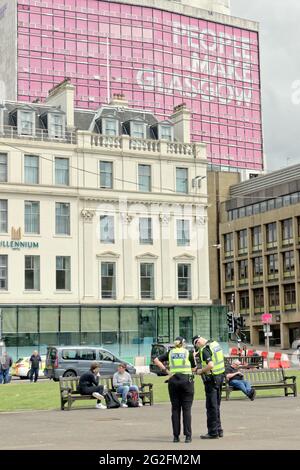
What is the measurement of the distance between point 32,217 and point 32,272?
372 cm

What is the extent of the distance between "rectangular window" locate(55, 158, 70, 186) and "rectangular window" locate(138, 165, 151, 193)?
556 centimetres

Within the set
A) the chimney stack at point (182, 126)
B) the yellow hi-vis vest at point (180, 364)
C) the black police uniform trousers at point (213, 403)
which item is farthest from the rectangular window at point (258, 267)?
the yellow hi-vis vest at point (180, 364)

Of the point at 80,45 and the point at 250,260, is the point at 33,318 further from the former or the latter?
the point at 80,45

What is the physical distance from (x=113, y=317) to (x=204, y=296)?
302 inches

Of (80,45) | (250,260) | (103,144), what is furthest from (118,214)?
(80,45)

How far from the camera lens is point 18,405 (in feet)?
86.2

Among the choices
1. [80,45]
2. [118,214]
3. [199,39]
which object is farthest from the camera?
[199,39]

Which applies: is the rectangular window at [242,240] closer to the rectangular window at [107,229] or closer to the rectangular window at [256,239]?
the rectangular window at [256,239]

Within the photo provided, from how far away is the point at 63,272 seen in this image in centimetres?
5884

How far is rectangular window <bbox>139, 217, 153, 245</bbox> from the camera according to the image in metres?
61.5

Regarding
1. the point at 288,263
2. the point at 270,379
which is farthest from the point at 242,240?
the point at 270,379

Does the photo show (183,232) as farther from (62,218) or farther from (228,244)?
(228,244)

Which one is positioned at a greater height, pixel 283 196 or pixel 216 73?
pixel 216 73

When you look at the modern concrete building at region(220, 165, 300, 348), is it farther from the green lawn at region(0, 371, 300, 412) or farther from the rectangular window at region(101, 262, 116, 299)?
the green lawn at region(0, 371, 300, 412)
